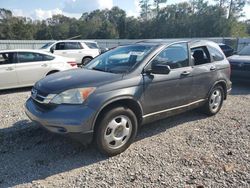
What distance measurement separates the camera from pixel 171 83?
14.5 ft

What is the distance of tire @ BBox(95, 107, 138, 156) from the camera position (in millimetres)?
3615

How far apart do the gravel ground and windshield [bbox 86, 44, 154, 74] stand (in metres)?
1.30

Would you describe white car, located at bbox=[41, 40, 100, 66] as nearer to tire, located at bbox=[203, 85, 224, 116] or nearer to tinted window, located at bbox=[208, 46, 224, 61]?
tinted window, located at bbox=[208, 46, 224, 61]

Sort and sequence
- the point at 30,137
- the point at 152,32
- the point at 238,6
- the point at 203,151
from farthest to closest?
the point at 152,32, the point at 238,6, the point at 30,137, the point at 203,151

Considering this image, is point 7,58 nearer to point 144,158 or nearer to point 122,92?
point 122,92

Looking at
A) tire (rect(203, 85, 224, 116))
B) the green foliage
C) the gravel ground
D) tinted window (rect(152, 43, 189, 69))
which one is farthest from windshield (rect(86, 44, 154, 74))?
the green foliage

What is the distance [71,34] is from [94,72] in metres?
64.7

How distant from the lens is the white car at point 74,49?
13477 millimetres

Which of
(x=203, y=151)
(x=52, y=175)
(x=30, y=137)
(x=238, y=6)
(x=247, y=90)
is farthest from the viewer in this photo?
(x=238, y=6)

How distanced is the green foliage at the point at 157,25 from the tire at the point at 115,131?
190ft

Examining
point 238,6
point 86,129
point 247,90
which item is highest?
point 238,6

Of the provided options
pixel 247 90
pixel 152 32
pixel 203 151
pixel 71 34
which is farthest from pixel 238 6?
pixel 203 151

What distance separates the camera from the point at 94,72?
4.20 meters

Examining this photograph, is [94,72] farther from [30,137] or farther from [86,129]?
[30,137]
